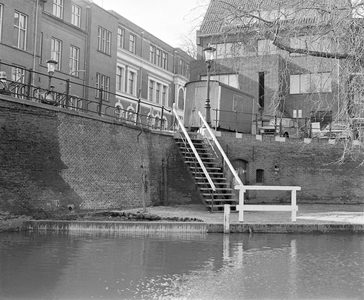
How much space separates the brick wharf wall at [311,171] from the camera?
23.1m

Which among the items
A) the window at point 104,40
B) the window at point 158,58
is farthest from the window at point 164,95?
the window at point 104,40

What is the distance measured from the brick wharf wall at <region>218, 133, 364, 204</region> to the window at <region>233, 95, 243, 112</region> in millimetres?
1815

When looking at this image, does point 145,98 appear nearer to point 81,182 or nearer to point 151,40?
point 151,40

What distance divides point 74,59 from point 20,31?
5494mm

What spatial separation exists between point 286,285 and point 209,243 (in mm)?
4048

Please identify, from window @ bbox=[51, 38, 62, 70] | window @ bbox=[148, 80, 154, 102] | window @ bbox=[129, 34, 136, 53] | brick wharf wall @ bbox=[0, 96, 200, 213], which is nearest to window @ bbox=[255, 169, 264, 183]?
brick wharf wall @ bbox=[0, 96, 200, 213]

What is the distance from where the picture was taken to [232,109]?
2320 cm

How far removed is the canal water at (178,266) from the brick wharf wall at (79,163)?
1894 millimetres

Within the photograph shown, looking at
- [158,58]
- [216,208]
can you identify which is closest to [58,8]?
[158,58]

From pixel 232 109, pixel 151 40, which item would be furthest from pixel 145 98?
pixel 232 109

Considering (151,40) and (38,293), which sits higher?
(151,40)

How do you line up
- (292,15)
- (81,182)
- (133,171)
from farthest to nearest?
(133,171)
(81,182)
(292,15)

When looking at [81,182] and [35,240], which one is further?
[81,182]

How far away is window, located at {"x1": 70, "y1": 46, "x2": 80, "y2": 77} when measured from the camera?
1243 inches
